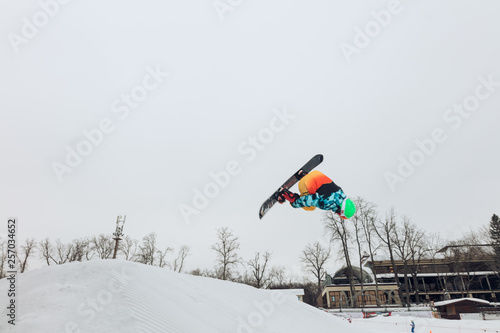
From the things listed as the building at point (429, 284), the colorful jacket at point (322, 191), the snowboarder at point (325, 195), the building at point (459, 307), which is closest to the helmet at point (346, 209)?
the snowboarder at point (325, 195)

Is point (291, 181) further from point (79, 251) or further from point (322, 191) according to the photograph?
point (79, 251)

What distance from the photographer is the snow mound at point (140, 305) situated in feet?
23.8

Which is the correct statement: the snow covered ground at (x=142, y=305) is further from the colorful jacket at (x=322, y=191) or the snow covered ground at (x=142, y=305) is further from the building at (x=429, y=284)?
the building at (x=429, y=284)

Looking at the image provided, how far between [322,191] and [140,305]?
6.43 metres

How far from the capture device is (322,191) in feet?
29.8

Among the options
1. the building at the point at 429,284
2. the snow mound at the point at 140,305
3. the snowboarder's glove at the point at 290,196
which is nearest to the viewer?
the snow mound at the point at 140,305

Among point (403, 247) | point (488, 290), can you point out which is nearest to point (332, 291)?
point (403, 247)

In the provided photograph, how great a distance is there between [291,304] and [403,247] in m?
31.8

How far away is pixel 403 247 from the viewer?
1590 inches

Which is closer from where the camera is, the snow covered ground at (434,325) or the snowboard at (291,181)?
the snowboard at (291,181)

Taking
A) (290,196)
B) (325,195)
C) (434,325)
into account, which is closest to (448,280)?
(434,325)

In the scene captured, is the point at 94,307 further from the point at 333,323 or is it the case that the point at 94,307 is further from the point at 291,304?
the point at 333,323

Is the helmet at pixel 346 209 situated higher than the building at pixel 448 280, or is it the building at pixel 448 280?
the helmet at pixel 346 209

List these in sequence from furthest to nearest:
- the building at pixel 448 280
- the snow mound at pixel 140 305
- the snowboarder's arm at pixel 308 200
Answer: the building at pixel 448 280
the snowboarder's arm at pixel 308 200
the snow mound at pixel 140 305
